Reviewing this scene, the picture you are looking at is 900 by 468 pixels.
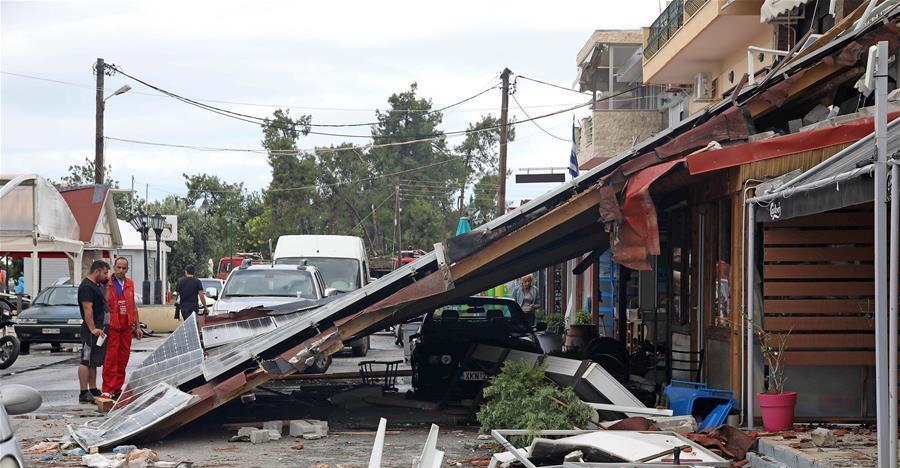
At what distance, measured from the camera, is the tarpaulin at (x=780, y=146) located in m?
10.3

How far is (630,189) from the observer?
37.8 feet

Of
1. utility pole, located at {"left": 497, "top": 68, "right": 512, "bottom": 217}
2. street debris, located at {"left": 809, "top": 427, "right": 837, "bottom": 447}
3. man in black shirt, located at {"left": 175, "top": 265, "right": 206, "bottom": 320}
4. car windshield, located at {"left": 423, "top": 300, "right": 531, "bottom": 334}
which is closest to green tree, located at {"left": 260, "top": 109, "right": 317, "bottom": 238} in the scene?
utility pole, located at {"left": 497, "top": 68, "right": 512, "bottom": 217}

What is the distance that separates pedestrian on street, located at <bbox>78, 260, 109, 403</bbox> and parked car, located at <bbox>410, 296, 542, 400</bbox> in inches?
162

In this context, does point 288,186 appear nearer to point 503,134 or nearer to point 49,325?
point 503,134

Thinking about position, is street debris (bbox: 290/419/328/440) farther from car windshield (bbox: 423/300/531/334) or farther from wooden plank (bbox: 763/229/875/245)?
wooden plank (bbox: 763/229/875/245)

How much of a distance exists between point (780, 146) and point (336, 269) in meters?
16.1

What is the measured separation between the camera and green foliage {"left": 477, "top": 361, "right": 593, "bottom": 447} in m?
10.4

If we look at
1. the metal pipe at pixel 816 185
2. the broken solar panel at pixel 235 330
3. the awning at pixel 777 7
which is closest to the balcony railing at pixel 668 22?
the awning at pixel 777 7

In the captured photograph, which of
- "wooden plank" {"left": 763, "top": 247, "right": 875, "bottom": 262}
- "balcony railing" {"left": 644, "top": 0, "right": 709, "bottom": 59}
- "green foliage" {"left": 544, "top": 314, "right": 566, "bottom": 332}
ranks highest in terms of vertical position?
"balcony railing" {"left": 644, "top": 0, "right": 709, "bottom": 59}

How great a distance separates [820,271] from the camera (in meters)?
11.2

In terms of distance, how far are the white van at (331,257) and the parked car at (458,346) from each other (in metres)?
9.78

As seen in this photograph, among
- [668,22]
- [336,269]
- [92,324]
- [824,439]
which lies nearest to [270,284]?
[336,269]

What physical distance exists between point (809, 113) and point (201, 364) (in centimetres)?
740

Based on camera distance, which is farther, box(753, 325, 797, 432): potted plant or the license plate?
the license plate
